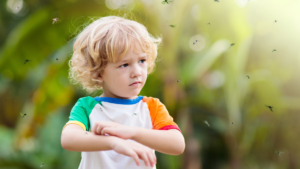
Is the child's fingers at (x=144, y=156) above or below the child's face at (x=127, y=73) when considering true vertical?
below

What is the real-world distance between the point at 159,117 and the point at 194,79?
1.58 metres

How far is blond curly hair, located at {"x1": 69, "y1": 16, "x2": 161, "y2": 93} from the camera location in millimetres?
864

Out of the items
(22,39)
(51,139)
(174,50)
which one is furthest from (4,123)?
(174,50)

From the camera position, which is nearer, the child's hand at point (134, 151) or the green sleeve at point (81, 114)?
the child's hand at point (134, 151)

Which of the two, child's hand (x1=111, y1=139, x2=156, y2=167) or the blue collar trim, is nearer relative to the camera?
child's hand (x1=111, y1=139, x2=156, y2=167)

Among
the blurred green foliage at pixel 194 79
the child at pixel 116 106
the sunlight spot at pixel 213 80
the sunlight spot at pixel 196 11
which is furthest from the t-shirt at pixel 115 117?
the sunlight spot at pixel 213 80

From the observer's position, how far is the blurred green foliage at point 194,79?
2.08 meters

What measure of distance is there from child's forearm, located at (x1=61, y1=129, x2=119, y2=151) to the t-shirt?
0.20 feet

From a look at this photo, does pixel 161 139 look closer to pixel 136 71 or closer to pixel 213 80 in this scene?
pixel 136 71

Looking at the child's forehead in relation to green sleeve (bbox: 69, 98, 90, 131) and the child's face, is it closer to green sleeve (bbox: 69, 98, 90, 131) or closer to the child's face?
the child's face

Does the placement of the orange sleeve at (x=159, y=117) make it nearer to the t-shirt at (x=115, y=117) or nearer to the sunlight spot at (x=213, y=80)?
the t-shirt at (x=115, y=117)

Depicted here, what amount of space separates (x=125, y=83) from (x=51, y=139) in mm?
2154

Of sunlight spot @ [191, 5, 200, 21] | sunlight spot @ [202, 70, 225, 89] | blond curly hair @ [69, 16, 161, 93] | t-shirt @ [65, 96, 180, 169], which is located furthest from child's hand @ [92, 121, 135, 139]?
sunlight spot @ [202, 70, 225, 89]

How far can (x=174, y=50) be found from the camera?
2.26 metres
